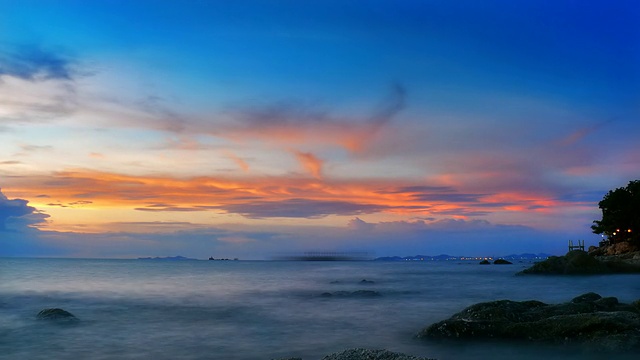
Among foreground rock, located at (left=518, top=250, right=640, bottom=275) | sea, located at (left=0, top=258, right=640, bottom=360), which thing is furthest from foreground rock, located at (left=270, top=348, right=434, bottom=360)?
foreground rock, located at (left=518, top=250, right=640, bottom=275)

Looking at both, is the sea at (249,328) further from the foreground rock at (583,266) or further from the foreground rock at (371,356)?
the foreground rock at (583,266)

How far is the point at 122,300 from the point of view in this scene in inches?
1608

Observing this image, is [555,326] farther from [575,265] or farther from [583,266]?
[575,265]

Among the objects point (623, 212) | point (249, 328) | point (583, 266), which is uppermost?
point (623, 212)

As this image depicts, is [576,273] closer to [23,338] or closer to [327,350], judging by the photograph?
[327,350]

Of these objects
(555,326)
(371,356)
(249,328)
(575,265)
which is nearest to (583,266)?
(575,265)

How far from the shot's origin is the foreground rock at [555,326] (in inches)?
554

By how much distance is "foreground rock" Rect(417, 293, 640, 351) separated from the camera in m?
14.1

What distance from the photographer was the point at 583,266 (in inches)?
2175

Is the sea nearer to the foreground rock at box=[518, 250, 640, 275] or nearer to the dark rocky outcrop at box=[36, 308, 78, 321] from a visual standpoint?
the dark rocky outcrop at box=[36, 308, 78, 321]

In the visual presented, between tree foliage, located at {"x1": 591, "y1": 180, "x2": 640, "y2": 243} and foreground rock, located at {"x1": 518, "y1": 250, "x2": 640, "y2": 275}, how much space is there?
71.7 feet

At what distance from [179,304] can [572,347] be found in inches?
1158

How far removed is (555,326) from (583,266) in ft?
150

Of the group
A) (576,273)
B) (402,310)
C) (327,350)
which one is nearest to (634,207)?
(576,273)
